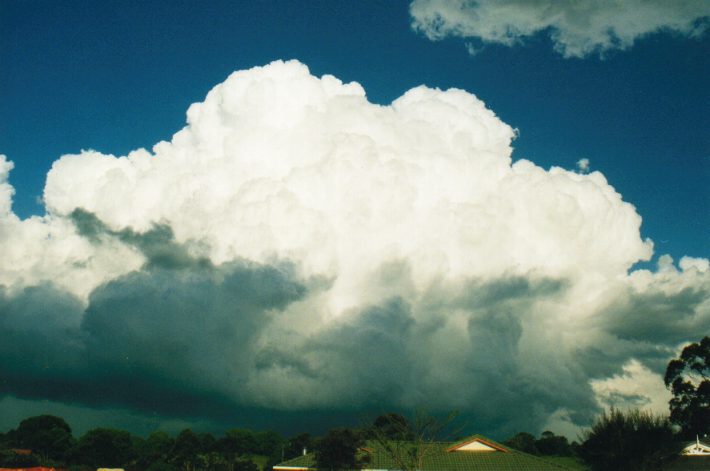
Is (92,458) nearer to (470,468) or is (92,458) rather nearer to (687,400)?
(470,468)

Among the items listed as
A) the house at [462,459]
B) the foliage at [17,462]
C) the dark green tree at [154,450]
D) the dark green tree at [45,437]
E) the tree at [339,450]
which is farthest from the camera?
the dark green tree at [45,437]

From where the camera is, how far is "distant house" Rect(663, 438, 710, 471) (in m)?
49.3

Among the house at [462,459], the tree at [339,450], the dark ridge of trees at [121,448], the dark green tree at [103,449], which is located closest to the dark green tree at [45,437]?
the dark ridge of trees at [121,448]

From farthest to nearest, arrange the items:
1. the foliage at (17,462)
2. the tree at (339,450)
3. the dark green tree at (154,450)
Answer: the dark green tree at (154,450), the foliage at (17,462), the tree at (339,450)

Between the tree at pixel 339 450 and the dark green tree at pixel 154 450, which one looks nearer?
the tree at pixel 339 450

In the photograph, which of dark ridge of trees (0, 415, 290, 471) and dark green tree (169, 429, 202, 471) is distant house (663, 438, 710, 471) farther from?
dark green tree (169, 429, 202, 471)

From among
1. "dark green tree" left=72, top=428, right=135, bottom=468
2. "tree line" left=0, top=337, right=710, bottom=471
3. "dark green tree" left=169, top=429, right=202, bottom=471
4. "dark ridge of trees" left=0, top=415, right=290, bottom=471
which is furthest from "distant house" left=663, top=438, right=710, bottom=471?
"dark green tree" left=72, top=428, right=135, bottom=468

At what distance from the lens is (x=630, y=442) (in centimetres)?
4244

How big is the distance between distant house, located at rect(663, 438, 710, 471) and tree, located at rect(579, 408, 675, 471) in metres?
2.46

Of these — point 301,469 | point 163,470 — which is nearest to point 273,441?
point 163,470

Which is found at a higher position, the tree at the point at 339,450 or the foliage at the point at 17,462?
the tree at the point at 339,450

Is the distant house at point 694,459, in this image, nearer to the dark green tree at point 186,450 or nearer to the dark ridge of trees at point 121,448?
the dark ridge of trees at point 121,448

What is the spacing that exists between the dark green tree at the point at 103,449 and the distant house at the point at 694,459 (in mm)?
92527

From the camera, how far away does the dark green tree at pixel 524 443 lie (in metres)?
129
